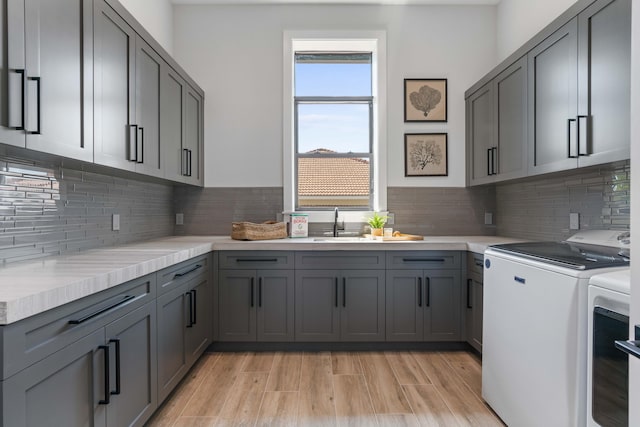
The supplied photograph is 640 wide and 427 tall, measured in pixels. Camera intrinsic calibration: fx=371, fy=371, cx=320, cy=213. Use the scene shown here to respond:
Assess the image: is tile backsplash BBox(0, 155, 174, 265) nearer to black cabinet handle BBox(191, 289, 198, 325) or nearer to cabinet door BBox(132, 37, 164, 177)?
cabinet door BBox(132, 37, 164, 177)

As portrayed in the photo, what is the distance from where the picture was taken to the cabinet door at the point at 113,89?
1.88 m

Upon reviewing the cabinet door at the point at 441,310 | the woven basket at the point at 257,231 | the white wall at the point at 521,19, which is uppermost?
the white wall at the point at 521,19

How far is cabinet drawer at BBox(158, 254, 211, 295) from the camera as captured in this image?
A: 2049mm

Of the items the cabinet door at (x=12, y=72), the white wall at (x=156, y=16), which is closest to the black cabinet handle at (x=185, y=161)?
the white wall at (x=156, y=16)

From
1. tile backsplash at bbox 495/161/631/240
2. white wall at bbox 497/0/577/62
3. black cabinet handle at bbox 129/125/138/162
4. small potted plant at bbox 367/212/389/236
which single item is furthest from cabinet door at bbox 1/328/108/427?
white wall at bbox 497/0/577/62

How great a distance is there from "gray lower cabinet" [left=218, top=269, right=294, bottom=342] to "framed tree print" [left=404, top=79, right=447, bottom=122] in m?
1.95

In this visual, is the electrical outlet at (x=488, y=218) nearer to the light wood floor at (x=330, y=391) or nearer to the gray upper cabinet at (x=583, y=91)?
the gray upper cabinet at (x=583, y=91)

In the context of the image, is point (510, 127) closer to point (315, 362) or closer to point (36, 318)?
point (315, 362)

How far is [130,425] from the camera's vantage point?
1675 mm

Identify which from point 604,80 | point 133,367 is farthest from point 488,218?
point 133,367

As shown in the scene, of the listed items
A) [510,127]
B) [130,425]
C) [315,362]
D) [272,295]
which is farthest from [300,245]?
[510,127]

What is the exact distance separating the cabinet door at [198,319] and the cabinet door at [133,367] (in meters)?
0.52

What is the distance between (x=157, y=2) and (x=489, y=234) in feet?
12.1

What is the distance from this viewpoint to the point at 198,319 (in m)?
2.63
